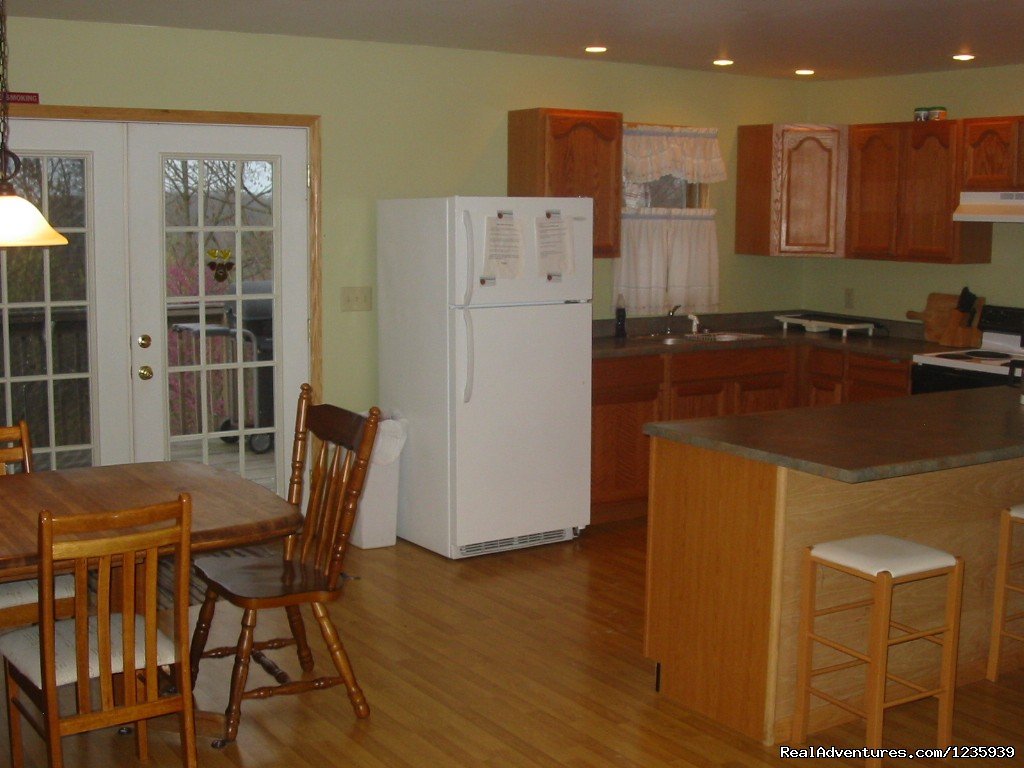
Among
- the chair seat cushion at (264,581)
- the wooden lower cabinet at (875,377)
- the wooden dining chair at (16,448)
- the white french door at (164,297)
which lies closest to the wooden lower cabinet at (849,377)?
the wooden lower cabinet at (875,377)

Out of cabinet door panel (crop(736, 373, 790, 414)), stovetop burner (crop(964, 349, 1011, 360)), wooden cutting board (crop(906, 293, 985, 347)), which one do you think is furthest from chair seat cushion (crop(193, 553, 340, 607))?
wooden cutting board (crop(906, 293, 985, 347))

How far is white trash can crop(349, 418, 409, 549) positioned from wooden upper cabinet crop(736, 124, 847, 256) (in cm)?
261

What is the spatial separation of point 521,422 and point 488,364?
1.10 feet

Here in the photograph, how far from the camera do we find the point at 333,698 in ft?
12.3

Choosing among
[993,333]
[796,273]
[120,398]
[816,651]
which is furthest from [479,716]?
[796,273]

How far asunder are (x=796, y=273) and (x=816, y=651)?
424 centimetres

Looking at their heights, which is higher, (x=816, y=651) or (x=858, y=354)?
(x=858, y=354)

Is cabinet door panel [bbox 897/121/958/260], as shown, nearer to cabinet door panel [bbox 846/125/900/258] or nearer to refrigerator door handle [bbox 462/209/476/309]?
cabinet door panel [bbox 846/125/900/258]

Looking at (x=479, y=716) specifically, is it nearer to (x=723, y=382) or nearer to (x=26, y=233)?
(x=26, y=233)

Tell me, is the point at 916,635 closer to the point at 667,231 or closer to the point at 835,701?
the point at 835,701

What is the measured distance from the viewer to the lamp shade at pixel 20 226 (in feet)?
9.99

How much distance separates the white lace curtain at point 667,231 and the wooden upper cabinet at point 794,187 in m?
0.25

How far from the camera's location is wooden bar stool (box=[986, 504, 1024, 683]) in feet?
12.3

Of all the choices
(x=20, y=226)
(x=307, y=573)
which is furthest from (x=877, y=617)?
(x=20, y=226)
